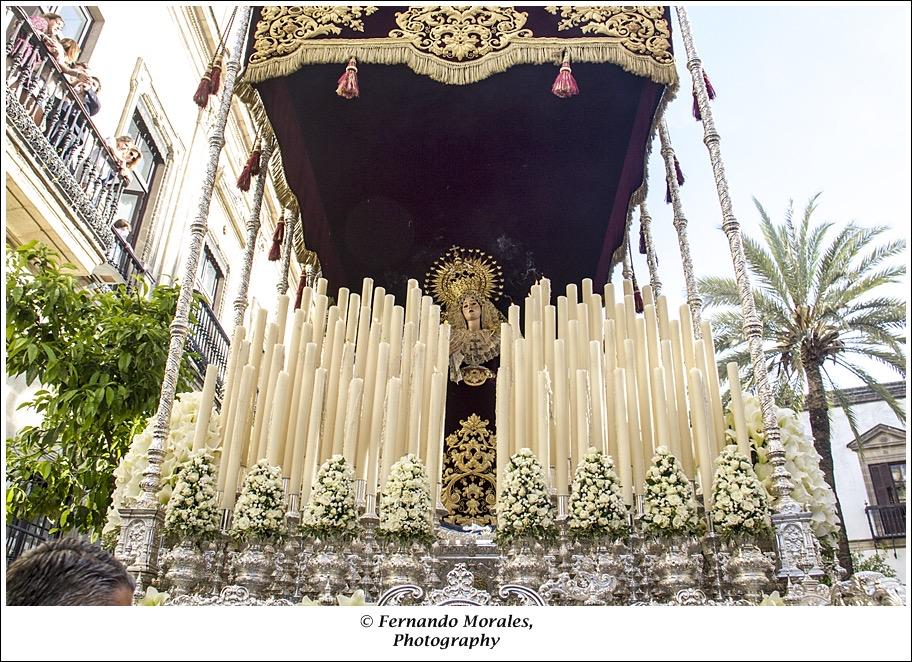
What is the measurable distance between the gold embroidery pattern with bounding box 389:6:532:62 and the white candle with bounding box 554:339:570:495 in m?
1.84

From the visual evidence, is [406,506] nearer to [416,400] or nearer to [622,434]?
[416,400]

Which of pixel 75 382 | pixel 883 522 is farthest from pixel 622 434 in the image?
pixel 883 522

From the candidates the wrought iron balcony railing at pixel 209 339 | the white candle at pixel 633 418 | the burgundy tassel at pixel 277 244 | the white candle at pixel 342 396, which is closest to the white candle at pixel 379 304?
the white candle at pixel 342 396

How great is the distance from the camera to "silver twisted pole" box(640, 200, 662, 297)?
181 inches

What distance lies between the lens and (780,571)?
2.52 meters

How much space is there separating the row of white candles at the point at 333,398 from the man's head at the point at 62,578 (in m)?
1.17

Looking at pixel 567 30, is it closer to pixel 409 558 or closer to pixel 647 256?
pixel 647 256

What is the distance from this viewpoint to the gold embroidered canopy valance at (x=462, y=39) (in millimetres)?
3865

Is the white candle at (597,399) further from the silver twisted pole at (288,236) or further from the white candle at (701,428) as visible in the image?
the silver twisted pole at (288,236)

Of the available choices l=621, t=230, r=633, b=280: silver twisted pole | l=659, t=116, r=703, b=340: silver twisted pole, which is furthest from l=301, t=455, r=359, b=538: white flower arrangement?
l=621, t=230, r=633, b=280: silver twisted pole

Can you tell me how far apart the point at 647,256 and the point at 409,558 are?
9.11ft

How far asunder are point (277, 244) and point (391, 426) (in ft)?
7.83

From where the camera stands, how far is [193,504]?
2.76m

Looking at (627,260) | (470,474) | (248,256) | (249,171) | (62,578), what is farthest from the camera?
(627,260)
